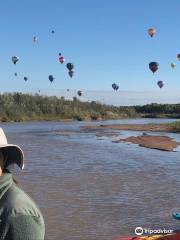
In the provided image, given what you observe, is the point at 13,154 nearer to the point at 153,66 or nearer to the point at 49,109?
the point at 153,66

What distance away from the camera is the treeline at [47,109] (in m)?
105

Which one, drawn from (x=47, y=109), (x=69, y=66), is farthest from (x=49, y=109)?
(x=69, y=66)

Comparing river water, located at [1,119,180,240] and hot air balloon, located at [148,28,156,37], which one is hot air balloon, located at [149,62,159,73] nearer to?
hot air balloon, located at [148,28,156,37]

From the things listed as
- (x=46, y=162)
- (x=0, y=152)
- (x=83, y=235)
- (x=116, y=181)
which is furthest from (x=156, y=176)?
(x=0, y=152)

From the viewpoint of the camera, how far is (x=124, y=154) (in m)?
31.1

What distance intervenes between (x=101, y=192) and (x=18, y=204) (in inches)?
583

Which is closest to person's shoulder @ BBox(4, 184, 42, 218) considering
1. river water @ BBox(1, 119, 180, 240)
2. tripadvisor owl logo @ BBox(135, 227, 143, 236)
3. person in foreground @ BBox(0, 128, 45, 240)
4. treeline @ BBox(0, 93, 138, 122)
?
person in foreground @ BBox(0, 128, 45, 240)

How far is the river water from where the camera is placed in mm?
12047

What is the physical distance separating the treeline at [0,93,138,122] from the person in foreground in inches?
3829

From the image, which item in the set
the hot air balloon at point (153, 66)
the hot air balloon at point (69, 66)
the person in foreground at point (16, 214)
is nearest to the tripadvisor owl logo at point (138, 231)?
the person in foreground at point (16, 214)

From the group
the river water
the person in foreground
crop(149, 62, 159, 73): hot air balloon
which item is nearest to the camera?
the person in foreground

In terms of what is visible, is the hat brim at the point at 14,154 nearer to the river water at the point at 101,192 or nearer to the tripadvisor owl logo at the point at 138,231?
the tripadvisor owl logo at the point at 138,231

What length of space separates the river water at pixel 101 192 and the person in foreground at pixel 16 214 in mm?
8669

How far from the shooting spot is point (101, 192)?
1692cm
